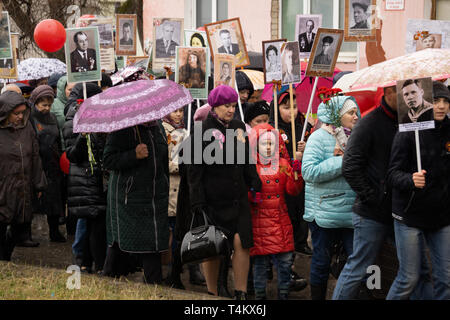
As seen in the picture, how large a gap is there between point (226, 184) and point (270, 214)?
487 millimetres

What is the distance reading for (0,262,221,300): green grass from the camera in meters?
5.57

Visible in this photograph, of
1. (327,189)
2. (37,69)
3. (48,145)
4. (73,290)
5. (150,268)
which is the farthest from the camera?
(37,69)

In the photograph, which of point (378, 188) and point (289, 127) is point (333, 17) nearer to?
point (289, 127)

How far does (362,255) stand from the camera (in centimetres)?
546

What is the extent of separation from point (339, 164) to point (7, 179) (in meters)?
3.40

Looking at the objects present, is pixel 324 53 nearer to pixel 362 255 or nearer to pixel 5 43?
pixel 362 255

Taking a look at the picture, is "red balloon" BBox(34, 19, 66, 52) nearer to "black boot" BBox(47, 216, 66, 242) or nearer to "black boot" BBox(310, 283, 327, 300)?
"black boot" BBox(47, 216, 66, 242)

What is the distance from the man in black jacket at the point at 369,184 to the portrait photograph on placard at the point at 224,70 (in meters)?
2.48

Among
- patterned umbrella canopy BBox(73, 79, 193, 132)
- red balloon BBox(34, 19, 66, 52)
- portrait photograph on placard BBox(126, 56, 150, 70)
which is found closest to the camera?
patterned umbrella canopy BBox(73, 79, 193, 132)

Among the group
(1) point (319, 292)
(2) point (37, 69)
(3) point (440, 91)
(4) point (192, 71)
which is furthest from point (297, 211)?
(2) point (37, 69)

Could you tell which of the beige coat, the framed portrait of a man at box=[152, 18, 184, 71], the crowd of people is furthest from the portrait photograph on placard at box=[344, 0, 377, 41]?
the beige coat

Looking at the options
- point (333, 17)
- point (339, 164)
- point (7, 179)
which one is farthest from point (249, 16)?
point (339, 164)

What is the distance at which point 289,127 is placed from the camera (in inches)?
306

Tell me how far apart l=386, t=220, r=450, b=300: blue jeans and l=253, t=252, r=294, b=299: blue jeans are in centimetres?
135
